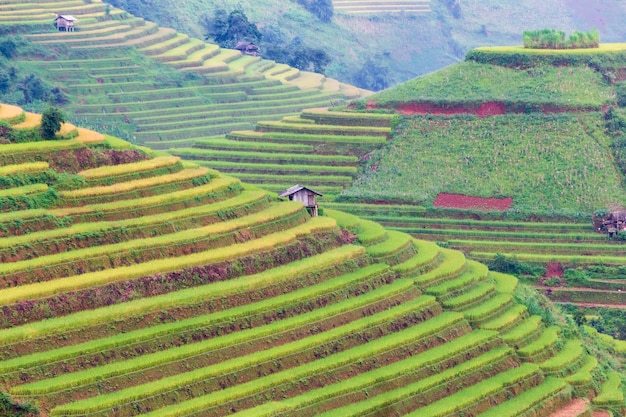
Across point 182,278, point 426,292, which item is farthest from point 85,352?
point 426,292

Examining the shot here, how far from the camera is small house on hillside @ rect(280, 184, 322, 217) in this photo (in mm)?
47500

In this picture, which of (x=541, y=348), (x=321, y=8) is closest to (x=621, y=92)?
(x=541, y=348)

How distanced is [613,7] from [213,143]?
3674 inches

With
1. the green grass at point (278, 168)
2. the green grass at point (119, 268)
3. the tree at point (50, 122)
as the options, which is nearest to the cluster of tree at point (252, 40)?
the green grass at point (278, 168)

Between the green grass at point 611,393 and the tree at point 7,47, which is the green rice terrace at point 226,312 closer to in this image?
the green grass at point 611,393

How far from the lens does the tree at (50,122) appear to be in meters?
41.7

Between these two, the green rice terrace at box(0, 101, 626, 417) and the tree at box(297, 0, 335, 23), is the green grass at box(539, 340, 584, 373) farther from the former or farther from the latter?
the tree at box(297, 0, 335, 23)

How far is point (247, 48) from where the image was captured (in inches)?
4072

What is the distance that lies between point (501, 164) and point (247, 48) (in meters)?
41.6

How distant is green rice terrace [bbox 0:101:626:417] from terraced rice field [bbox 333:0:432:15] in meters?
83.5

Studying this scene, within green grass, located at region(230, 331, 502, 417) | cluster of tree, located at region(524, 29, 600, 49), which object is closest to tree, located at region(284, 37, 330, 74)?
cluster of tree, located at region(524, 29, 600, 49)

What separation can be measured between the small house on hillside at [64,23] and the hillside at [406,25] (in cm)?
1882

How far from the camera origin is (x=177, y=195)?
1654 inches

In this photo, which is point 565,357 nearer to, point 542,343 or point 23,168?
point 542,343
